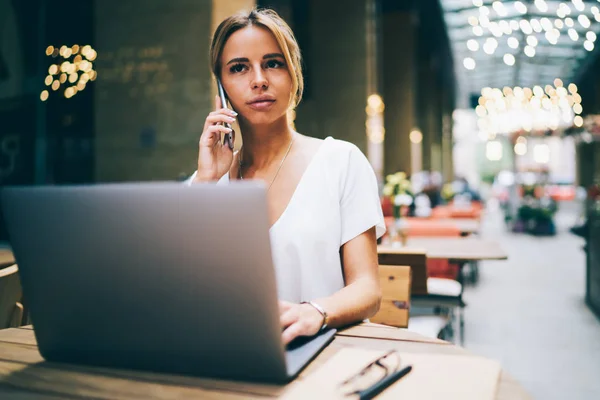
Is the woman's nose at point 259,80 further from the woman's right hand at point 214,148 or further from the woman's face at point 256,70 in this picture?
the woman's right hand at point 214,148

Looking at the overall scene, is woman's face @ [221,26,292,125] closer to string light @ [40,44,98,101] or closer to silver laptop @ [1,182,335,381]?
silver laptop @ [1,182,335,381]

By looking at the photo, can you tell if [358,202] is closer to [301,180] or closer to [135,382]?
[301,180]

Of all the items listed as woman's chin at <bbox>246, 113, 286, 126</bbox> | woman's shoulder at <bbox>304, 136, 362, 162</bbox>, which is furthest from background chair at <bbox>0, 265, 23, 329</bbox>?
woman's shoulder at <bbox>304, 136, 362, 162</bbox>

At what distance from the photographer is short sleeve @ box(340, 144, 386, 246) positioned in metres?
1.24

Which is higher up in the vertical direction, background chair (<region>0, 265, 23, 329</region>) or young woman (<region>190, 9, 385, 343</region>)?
young woman (<region>190, 9, 385, 343</region>)

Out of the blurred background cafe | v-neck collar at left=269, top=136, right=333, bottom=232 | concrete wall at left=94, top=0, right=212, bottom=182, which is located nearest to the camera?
v-neck collar at left=269, top=136, right=333, bottom=232

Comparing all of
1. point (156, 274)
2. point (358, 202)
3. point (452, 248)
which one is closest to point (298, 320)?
point (156, 274)

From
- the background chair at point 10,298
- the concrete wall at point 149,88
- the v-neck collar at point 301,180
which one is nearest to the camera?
the v-neck collar at point 301,180

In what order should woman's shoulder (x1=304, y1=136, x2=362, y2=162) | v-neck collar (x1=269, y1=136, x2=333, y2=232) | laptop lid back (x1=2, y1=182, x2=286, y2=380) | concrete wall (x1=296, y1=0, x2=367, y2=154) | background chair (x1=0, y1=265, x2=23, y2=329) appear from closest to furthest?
laptop lid back (x1=2, y1=182, x2=286, y2=380)
v-neck collar (x1=269, y1=136, x2=333, y2=232)
woman's shoulder (x1=304, y1=136, x2=362, y2=162)
background chair (x1=0, y1=265, x2=23, y2=329)
concrete wall (x1=296, y1=0, x2=367, y2=154)

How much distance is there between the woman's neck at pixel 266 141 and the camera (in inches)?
55.7

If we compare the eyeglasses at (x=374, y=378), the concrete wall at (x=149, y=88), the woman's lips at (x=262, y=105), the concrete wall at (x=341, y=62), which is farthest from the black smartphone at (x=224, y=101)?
the concrete wall at (x=341, y=62)

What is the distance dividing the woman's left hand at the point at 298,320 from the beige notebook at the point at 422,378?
0.24ft

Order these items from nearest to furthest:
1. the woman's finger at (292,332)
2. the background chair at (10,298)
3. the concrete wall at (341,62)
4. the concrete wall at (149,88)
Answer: the woman's finger at (292,332) → the background chair at (10,298) → the concrete wall at (149,88) → the concrete wall at (341,62)

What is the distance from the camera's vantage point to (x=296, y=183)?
4.34 ft
